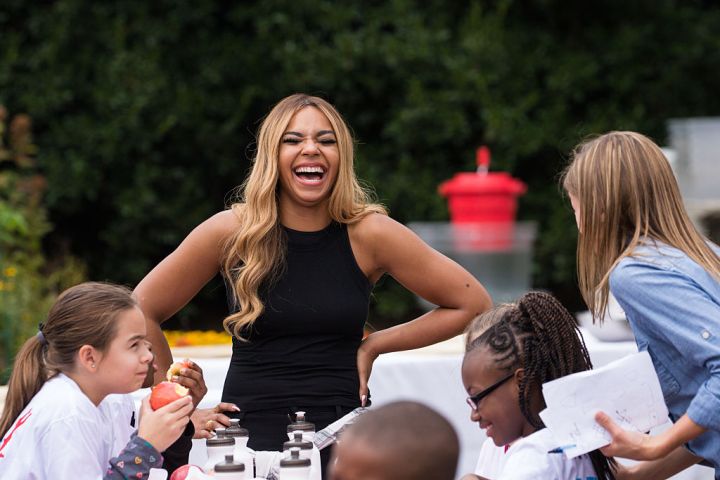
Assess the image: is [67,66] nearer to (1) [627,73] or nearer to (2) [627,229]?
(1) [627,73]

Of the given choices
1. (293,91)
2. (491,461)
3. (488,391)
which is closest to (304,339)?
(491,461)

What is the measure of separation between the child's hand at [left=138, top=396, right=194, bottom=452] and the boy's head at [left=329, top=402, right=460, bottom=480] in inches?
30.1

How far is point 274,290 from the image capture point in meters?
3.15

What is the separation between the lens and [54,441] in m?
2.59

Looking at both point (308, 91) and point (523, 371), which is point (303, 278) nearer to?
point (523, 371)

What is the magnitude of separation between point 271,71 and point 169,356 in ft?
23.9

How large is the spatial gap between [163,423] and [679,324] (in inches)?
50.5

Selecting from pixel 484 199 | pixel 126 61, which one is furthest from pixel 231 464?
pixel 126 61

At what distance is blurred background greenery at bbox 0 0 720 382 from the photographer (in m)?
9.70

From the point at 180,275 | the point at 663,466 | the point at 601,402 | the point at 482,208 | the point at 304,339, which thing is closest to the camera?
the point at 601,402

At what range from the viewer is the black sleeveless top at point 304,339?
3115 millimetres

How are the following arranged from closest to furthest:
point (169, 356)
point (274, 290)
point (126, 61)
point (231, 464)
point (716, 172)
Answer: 1. point (231, 464)
2. point (274, 290)
3. point (169, 356)
4. point (716, 172)
5. point (126, 61)

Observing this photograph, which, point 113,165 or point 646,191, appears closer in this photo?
point 646,191

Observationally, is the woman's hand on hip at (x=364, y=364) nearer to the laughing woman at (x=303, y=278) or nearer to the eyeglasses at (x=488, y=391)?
the laughing woman at (x=303, y=278)
